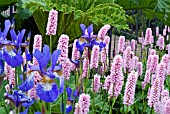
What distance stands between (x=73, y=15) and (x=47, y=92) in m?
2.28

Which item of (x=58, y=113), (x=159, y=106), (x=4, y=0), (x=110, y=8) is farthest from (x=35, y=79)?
(x=4, y=0)

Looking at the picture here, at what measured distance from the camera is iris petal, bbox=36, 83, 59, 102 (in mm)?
1217

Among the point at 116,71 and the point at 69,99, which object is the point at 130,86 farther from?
the point at 69,99

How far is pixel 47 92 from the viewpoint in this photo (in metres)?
1.22

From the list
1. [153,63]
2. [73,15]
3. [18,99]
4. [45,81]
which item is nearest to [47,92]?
[45,81]

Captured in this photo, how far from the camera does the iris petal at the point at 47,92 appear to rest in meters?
1.22

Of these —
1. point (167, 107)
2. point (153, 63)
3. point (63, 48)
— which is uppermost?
point (63, 48)

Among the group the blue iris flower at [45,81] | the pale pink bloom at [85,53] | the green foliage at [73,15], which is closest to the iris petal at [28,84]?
the blue iris flower at [45,81]

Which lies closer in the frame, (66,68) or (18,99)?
(18,99)

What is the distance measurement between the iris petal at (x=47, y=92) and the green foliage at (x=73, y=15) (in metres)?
1.99

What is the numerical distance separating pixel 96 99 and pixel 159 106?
1.81ft

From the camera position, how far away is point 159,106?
5.93 ft

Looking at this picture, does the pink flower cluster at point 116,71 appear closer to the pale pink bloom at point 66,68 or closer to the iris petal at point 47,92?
the pale pink bloom at point 66,68

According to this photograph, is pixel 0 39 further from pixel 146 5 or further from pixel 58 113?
pixel 146 5
